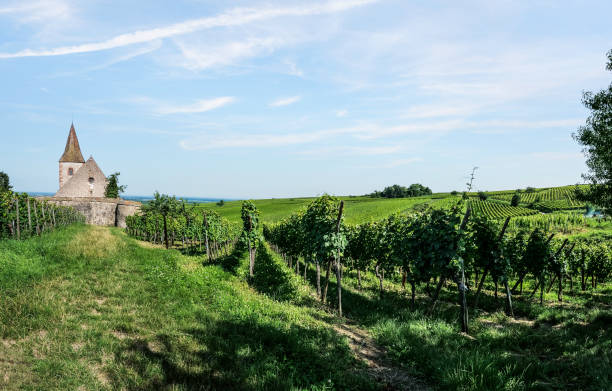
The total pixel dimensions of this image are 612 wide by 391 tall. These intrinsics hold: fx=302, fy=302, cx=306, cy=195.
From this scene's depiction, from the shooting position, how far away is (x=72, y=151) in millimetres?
59562

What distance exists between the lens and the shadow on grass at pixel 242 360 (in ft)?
15.5

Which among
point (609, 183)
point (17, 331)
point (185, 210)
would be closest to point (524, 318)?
point (609, 183)

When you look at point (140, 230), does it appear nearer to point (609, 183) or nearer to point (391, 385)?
point (391, 385)

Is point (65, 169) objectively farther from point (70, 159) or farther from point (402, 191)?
point (402, 191)

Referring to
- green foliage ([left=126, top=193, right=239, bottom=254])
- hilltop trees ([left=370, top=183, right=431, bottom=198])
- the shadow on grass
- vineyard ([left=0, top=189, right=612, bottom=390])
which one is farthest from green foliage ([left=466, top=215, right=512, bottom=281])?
hilltop trees ([left=370, top=183, right=431, bottom=198])

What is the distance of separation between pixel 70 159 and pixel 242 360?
230ft

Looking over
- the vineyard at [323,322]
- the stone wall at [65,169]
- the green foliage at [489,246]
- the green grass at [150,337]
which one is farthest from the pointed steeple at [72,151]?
the green foliage at [489,246]

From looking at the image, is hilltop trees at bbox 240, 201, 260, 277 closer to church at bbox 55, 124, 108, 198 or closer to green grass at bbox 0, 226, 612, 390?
green grass at bbox 0, 226, 612, 390

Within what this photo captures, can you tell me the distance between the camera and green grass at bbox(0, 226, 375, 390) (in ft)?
15.7

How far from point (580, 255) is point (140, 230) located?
43.7 meters

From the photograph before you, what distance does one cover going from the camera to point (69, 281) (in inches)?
366

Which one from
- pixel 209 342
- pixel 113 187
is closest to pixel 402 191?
pixel 113 187

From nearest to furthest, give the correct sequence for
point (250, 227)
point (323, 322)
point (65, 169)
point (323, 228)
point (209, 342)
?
point (209, 342) < point (323, 322) < point (323, 228) < point (250, 227) < point (65, 169)

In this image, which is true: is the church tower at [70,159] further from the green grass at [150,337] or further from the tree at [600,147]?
the tree at [600,147]
